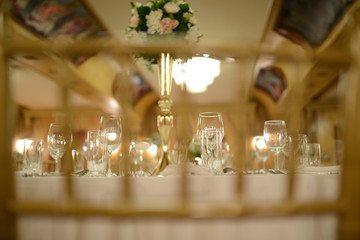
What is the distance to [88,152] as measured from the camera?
169 centimetres

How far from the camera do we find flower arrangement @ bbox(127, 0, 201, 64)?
6.18 ft

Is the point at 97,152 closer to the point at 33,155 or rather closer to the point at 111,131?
the point at 111,131

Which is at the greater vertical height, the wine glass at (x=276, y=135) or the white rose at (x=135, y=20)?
the white rose at (x=135, y=20)

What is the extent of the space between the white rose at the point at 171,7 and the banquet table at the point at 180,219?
1.16 metres

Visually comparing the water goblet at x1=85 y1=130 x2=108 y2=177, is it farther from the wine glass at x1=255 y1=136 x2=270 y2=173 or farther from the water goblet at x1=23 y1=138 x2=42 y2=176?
the wine glass at x1=255 y1=136 x2=270 y2=173

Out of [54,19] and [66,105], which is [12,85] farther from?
[54,19]

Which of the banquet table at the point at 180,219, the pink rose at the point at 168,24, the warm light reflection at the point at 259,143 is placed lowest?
the banquet table at the point at 180,219

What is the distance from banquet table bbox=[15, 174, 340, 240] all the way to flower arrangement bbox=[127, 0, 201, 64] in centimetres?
106

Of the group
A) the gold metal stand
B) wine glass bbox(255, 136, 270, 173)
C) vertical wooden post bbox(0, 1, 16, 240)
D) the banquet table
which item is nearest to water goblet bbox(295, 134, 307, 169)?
wine glass bbox(255, 136, 270, 173)

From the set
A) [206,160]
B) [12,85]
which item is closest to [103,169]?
[206,160]

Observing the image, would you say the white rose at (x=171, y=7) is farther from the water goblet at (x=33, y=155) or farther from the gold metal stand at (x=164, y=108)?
the water goblet at (x=33, y=155)

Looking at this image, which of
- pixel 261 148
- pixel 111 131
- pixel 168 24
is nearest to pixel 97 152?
pixel 111 131

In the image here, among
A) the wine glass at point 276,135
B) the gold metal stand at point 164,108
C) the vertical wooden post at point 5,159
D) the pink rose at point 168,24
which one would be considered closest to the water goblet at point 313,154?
the wine glass at point 276,135

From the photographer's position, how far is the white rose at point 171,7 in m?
1.88
